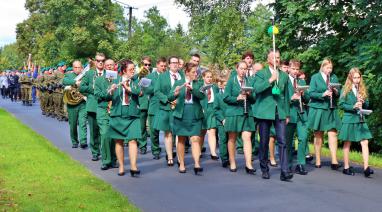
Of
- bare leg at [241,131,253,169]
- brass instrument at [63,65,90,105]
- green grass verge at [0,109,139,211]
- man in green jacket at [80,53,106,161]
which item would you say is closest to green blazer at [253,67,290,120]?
bare leg at [241,131,253,169]

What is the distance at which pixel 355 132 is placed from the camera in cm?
1098

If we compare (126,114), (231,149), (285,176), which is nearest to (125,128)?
(126,114)

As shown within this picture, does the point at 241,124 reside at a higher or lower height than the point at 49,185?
higher

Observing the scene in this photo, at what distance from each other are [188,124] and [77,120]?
467 centimetres

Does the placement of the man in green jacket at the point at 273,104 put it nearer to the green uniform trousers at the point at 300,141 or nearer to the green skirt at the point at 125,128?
the green uniform trousers at the point at 300,141

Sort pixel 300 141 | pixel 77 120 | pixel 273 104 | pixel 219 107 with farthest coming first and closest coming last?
pixel 77 120 < pixel 219 107 < pixel 300 141 < pixel 273 104

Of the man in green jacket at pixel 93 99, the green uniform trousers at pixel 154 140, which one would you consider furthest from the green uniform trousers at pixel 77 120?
the green uniform trousers at pixel 154 140

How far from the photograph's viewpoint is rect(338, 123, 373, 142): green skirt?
10.9 meters

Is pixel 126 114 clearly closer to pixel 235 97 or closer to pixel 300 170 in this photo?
pixel 235 97

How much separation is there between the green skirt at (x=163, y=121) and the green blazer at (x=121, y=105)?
4.68 feet

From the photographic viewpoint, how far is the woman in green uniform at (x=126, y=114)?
10.5 metres

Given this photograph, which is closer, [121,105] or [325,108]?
[121,105]

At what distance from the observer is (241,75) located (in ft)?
36.6

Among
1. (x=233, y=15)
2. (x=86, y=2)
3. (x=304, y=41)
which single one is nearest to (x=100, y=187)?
(x=304, y=41)
